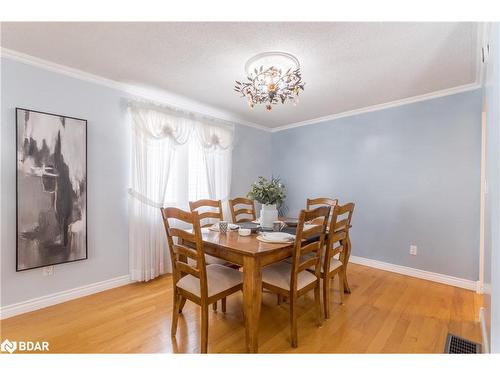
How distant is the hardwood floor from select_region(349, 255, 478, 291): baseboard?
16cm

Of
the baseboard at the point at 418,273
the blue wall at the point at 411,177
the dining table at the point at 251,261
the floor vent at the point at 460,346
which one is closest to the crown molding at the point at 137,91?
the blue wall at the point at 411,177

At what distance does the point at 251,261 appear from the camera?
1.49 m

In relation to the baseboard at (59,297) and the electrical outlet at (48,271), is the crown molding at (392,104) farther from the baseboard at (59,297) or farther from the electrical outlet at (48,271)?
the electrical outlet at (48,271)

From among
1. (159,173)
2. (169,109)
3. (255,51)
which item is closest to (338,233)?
(255,51)

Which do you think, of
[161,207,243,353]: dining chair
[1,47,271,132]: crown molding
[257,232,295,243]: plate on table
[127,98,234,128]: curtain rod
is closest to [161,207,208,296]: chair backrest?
[161,207,243,353]: dining chair

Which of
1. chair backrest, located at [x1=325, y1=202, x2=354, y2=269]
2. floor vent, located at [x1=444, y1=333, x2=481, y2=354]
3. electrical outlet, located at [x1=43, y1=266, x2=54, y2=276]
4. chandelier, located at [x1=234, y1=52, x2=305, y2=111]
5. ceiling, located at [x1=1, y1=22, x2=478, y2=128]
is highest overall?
ceiling, located at [x1=1, y1=22, x2=478, y2=128]

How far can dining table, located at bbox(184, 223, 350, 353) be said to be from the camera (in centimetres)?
150

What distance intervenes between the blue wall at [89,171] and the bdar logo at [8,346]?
468 mm

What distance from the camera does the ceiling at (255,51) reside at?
1.73m

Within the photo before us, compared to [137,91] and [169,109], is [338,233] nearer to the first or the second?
[169,109]

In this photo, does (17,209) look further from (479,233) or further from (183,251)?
(479,233)

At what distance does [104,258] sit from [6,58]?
209cm

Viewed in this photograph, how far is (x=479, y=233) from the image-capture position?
262cm

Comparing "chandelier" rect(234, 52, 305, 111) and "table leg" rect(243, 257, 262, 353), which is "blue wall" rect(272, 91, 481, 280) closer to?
"chandelier" rect(234, 52, 305, 111)
